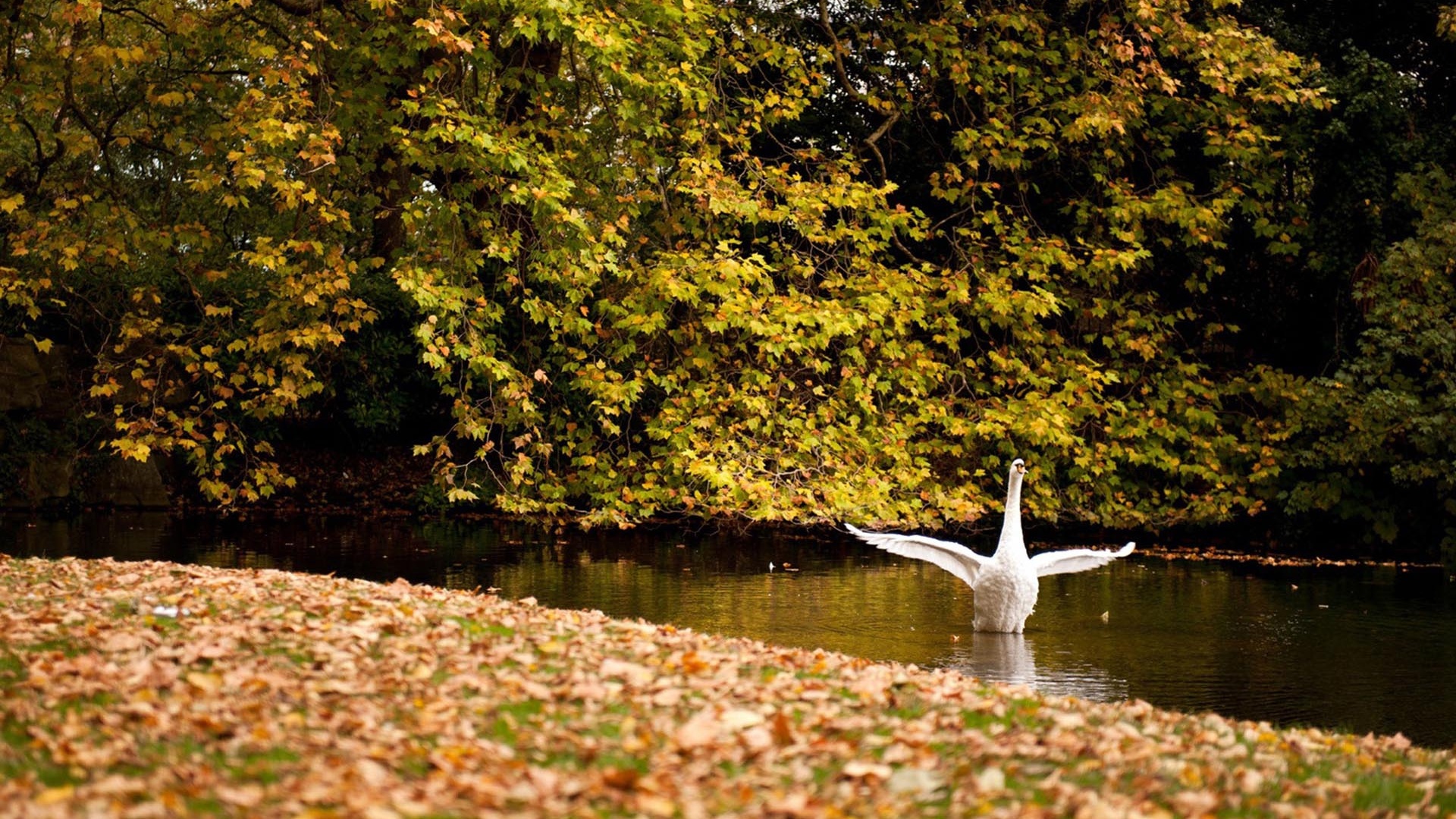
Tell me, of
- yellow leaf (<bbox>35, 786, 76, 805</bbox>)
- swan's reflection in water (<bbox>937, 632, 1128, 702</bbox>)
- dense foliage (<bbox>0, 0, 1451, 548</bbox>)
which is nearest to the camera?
yellow leaf (<bbox>35, 786, 76, 805</bbox>)

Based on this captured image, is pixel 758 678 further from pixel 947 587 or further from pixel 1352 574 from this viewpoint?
pixel 1352 574

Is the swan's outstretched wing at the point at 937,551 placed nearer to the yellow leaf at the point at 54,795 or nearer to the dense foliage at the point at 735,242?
the dense foliage at the point at 735,242

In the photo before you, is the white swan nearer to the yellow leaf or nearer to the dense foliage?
the dense foliage

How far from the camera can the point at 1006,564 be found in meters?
13.6

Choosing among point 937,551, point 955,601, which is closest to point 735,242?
point 955,601

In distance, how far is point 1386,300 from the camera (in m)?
21.4

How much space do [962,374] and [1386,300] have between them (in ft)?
20.6

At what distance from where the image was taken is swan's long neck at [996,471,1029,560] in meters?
13.7

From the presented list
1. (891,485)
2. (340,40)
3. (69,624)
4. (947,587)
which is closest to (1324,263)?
(891,485)

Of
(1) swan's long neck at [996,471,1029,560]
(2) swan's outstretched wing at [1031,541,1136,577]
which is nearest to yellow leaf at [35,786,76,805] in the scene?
(1) swan's long neck at [996,471,1029,560]

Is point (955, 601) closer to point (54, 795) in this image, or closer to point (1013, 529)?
point (1013, 529)

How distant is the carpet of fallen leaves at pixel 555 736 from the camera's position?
5172 mm

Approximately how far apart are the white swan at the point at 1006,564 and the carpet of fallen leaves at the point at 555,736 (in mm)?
4875

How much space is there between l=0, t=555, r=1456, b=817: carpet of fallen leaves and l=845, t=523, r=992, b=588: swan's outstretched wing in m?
5.06
